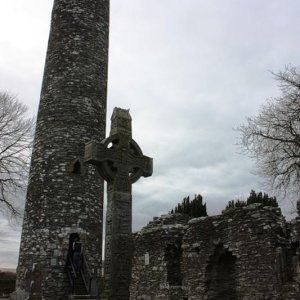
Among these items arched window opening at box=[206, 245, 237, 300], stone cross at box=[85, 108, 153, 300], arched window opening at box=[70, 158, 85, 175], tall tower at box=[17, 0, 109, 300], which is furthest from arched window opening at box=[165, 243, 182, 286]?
stone cross at box=[85, 108, 153, 300]

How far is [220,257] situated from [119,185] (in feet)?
26.0

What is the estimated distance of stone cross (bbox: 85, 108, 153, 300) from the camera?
7.46 metres

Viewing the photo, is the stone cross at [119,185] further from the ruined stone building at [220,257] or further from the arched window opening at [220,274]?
the arched window opening at [220,274]

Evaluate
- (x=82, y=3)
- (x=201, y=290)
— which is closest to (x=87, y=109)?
(x=82, y=3)

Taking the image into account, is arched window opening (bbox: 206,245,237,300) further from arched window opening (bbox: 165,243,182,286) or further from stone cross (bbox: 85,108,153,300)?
stone cross (bbox: 85,108,153,300)

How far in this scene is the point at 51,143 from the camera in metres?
15.9

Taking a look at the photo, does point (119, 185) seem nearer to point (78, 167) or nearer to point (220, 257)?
point (220, 257)

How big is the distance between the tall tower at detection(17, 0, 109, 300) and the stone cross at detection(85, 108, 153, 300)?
23.3 ft

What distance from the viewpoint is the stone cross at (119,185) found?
24.5 feet

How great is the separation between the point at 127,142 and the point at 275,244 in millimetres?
6435

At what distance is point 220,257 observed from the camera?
1467cm

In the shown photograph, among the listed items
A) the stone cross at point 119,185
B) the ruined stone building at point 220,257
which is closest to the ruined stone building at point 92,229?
the ruined stone building at point 220,257

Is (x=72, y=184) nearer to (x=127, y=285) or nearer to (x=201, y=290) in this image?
(x=201, y=290)

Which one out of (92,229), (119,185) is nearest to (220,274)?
(92,229)
